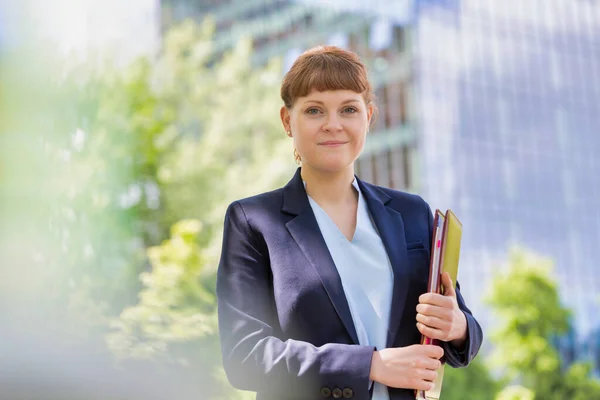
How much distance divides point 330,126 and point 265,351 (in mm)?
406

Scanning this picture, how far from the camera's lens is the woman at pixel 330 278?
1.51m

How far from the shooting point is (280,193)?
5.64 ft

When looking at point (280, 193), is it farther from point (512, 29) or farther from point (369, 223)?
point (512, 29)

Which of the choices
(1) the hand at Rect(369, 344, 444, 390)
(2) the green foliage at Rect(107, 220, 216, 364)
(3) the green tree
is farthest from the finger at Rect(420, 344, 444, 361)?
(3) the green tree

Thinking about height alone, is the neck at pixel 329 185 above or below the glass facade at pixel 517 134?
below

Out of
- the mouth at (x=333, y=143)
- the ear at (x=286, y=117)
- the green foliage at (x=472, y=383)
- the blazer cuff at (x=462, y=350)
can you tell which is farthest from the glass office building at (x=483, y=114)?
the blazer cuff at (x=462, y=350)

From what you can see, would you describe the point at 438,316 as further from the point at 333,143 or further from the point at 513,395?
the point at 513,395

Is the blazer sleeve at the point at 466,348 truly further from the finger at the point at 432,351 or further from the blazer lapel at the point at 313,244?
the blazer lapel at the point at 313,244

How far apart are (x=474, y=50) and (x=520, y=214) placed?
529 cm

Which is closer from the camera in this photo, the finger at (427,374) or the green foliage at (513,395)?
the finger at (427,374)

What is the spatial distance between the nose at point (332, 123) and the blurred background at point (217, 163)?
129 inches

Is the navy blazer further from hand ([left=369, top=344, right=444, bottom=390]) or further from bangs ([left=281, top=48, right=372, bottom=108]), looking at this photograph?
bangs ([left=281, top=48, right=372, bottom=108])

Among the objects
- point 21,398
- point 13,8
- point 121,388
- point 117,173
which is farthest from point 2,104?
point 21,398

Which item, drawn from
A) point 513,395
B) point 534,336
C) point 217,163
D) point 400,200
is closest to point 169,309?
point 217,163
